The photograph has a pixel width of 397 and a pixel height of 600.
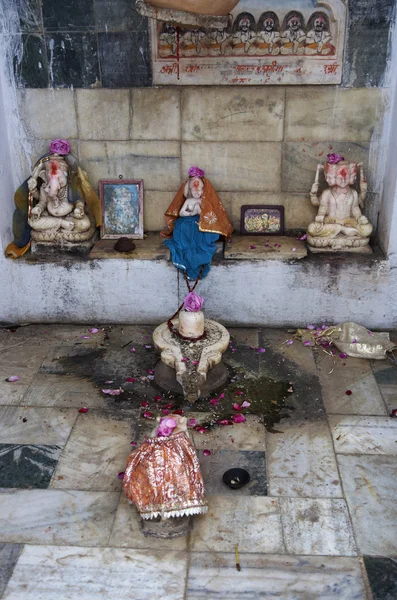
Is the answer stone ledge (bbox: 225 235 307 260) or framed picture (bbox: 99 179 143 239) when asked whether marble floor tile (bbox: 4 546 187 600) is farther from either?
framed picture (bbox: 99 179 143 239)

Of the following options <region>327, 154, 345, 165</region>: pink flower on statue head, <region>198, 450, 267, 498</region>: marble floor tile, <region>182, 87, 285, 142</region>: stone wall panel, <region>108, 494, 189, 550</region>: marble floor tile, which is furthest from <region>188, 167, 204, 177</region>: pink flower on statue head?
<region>108, 494, 189, 550</region>: marble floor tile

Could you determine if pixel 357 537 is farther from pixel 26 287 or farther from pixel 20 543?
pixel 26 287

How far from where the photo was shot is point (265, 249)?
700 cm

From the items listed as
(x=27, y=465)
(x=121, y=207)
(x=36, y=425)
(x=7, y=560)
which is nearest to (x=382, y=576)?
(x=7, y=560)

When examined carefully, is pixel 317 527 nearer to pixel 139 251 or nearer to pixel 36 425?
pixel 36 425

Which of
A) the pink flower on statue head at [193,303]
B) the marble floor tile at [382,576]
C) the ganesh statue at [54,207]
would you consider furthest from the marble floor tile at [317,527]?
the ganesh statue at [54,207]

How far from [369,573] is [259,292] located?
349 cm

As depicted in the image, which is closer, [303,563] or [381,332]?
[303,563]

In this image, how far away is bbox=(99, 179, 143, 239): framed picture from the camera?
7.41 meters

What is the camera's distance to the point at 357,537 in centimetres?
440

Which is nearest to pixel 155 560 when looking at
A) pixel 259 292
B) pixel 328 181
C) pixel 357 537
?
pixel 357 537

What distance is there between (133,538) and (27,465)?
120 centimetres

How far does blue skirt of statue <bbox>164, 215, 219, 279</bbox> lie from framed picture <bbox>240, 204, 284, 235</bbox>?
0.61 meters

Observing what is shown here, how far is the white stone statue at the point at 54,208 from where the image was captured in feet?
23.1
